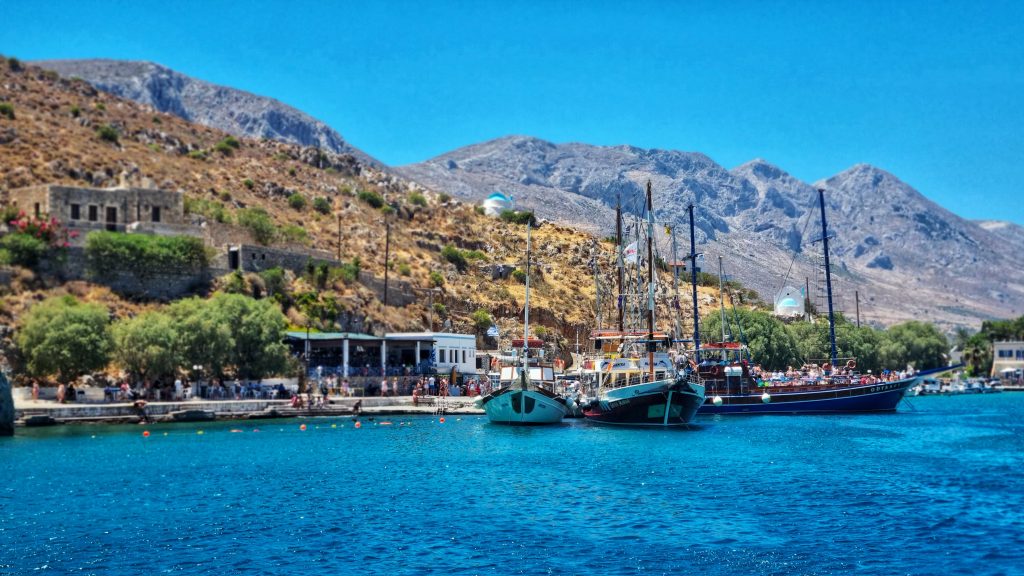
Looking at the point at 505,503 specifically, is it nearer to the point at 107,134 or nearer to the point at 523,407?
the point at 523,407

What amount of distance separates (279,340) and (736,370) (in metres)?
28.3

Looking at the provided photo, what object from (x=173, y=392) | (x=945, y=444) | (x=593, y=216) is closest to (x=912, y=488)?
(x=945, y=444)

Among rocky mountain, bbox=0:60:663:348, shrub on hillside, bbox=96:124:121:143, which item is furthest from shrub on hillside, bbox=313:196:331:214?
shrub on hillside, bbox=96:124:121:143

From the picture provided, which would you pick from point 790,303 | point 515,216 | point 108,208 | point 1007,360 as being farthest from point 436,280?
point 1007,360

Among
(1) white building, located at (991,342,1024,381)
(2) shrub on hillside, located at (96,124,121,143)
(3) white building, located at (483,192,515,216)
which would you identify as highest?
(2) shrub on hillside, located at (96,124,121,143)

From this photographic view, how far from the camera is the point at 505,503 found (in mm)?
27547

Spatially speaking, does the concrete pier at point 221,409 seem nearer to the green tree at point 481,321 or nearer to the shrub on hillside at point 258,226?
the green tree at point 481,321

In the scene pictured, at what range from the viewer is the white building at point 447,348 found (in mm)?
67188

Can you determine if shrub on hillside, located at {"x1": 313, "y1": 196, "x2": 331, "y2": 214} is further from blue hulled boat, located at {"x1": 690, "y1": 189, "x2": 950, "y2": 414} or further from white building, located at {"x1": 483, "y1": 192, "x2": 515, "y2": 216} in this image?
blue hulled boat, located at {"x1": 690, "y1": 189, "x2": 950, "y2": 414}

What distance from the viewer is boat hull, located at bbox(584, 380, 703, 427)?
48938mm

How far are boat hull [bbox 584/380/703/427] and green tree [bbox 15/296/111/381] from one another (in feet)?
85.8

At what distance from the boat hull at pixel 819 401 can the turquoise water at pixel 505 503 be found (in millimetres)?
15391

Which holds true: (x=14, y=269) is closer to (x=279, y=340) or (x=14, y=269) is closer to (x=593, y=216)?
(x=279, y=340)

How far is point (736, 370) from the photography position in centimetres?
6206
